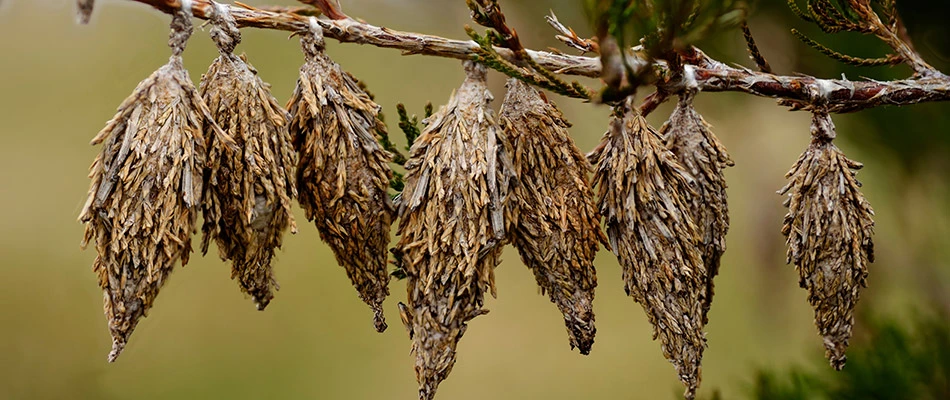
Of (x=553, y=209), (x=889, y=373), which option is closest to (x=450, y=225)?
(x=553, y=209)

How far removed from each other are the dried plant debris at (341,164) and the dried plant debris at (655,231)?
0.53ft

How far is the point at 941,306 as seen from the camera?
1.23 metres

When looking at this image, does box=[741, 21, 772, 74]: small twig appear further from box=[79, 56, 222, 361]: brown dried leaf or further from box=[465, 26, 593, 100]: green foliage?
box=[79, 56, 222, 361]: brown dried leaf

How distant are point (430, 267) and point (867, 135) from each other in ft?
3.92

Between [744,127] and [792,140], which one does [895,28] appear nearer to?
[744,127]

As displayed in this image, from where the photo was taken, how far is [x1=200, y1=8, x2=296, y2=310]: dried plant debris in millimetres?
444

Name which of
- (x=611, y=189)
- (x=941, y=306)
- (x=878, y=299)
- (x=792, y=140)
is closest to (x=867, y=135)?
(x=941, y=306)

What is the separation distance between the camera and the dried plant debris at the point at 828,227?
551mm

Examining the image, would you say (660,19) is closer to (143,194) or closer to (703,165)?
(703,165)

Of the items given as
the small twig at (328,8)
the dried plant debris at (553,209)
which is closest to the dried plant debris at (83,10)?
the small twig at (328,8)

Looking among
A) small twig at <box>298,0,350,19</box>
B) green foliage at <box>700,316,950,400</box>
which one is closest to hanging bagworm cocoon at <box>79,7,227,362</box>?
small twig at <box>298,0,350,19</box>

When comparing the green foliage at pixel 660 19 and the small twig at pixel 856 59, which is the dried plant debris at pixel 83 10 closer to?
the green foliage at pixel 660 19

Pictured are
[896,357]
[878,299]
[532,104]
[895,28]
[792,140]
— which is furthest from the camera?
[792,140]

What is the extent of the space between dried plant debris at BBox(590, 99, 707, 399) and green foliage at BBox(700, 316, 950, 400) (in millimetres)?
680
